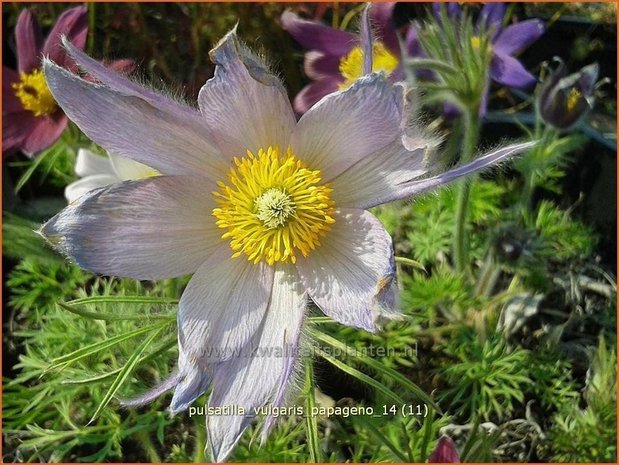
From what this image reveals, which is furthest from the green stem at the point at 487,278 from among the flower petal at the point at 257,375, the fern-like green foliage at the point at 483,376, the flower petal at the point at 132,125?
the flower petal at the point at 132,125

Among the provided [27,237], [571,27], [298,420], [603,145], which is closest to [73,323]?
[27,237]

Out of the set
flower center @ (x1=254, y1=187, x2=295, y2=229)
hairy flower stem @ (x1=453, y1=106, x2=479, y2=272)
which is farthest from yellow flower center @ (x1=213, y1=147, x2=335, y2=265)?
hairy flower stem @ (x1=453, y1=106, x2=479, y2=272)

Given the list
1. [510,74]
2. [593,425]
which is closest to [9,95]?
[510,74]

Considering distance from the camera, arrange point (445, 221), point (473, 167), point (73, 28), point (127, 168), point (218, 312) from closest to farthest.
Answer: point (473, 167)
point (218, 312)
point (127, 168)
point (73, 28)
point (445, 221)

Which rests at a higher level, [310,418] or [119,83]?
[119,83]

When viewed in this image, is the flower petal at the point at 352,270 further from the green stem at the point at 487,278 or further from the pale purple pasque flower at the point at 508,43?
the pale purple pasque flower at the point at 508,43

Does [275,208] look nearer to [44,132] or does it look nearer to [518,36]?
[44,132]

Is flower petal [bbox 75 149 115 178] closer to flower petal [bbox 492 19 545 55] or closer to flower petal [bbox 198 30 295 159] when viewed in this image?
flower petal [bbox 198 30 295 159]
